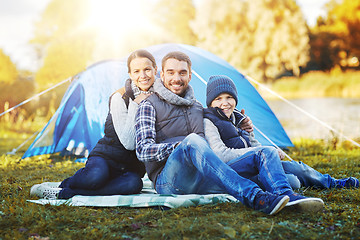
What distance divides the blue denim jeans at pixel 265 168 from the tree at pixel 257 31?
15.1 meters

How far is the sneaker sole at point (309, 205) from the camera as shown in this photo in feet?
7.15

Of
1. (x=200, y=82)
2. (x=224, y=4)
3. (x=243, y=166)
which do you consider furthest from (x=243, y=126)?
(x=224, y=4)

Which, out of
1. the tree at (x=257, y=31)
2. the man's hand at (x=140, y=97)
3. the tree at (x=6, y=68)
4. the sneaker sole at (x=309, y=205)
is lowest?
the sneaker sole at (x=309, y=205)

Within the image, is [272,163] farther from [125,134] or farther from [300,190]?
[125,134]

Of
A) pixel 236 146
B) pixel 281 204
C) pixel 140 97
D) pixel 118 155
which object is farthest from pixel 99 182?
pixel 281 204

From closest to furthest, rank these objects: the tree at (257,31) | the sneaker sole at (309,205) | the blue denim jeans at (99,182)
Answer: the sneaker sole at (309,205) < the blue denim jeans at (99,182) < the tree at (257,31)

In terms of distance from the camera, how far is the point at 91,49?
49.1ft

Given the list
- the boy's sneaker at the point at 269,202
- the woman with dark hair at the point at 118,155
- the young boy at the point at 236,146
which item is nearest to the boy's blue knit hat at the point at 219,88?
the young boy at the point at 236,146

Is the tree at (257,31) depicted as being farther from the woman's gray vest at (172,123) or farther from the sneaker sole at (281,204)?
the sneaker sole at (281,204)

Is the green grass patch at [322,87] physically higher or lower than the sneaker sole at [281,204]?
higher

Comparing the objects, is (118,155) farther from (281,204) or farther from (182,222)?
(281,204)

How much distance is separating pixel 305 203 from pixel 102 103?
312 cm

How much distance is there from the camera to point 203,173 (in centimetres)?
229

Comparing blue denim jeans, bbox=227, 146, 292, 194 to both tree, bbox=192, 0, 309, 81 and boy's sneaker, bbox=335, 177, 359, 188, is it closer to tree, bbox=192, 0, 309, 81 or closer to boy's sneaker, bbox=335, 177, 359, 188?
boy's sneaker, bbox=335, 177, 359, 188
